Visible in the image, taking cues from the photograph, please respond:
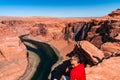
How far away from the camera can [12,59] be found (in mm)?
152625

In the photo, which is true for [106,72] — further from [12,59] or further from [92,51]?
[12,59]

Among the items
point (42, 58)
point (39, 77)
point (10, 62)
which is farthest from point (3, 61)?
point (42, 58)

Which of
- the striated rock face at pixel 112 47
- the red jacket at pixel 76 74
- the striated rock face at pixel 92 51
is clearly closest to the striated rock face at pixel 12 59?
the striated rock face at pixel 92 51

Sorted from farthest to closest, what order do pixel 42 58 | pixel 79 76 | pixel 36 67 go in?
pixel 42 58
pixel 36 67
pixel 79 76

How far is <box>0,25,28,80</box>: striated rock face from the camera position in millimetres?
134875

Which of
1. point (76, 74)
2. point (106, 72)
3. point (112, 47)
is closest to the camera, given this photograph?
point (76, 74)

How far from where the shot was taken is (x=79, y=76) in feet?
150

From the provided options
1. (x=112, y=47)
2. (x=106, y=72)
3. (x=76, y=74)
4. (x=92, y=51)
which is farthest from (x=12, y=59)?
(x=76, y=74)

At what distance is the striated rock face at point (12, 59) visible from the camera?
443ft

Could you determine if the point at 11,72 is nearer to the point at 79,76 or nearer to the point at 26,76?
the point at 26,76

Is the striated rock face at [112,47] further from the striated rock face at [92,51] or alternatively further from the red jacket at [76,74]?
the red jacket at [76,74]

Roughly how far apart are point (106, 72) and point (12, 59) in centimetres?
10277

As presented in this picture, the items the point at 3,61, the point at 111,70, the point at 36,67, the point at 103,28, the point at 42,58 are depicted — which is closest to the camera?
the point at 111,70

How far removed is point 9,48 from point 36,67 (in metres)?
21.0
